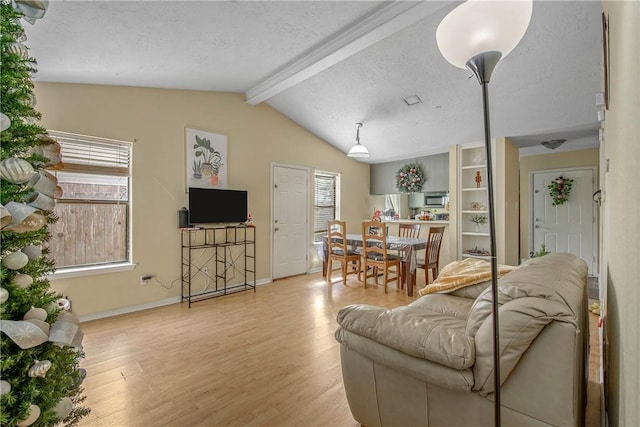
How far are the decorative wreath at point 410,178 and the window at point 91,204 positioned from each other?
4726 mm

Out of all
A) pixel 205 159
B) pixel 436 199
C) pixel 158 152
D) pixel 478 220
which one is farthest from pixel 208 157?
pixel 478 220

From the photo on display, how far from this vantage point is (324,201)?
5879 mm

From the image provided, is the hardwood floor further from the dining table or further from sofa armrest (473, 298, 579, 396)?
sofa armrest (473, 298, 579, 396)

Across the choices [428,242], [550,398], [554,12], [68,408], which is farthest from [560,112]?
[68,408]

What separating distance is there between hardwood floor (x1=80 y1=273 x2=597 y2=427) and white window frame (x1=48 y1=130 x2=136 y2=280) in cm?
55

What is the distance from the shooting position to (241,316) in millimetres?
3271

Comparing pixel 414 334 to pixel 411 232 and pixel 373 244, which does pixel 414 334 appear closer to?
pixel 373 244

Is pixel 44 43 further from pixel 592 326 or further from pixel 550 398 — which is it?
pixel 592 326

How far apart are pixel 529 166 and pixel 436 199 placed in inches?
73.7

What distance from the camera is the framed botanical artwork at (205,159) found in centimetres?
388

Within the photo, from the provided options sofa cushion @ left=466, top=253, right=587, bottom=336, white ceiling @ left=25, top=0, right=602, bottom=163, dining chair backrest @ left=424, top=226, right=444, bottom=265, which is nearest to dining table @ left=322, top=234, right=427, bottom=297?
dining chair backrest @ left=424, top=226, right=444, bottom=265

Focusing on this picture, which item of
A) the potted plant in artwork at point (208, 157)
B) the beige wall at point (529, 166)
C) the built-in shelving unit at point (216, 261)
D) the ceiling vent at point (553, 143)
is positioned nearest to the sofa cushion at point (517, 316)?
the built-in shelving unit at point (216, 261)

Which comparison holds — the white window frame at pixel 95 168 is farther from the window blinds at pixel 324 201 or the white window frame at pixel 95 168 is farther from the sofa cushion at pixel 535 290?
the sofa cushion at pixel 535 290

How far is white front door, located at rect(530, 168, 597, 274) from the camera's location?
5213 millimetres
